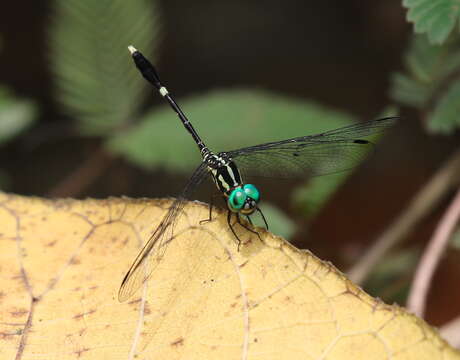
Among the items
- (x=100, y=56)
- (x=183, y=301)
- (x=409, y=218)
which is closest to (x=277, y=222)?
(x=409, y=218)

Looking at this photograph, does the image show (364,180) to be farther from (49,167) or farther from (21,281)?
(21,281)

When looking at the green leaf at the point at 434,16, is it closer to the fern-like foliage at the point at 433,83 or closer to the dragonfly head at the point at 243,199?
the fern-like foliage at the point at 433,83

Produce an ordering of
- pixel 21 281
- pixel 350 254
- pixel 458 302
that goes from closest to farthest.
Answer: pixel 21 281, pixel 458 302, pixel 350 254

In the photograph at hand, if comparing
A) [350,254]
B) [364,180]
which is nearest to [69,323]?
[350,254]

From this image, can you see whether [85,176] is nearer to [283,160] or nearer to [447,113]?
[283,160]

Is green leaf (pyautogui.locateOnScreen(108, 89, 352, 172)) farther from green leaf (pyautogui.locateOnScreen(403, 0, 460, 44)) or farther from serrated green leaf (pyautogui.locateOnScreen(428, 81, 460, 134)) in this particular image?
green leaf (pyautogui.locateOnScreen(403, 0, 460, 44))
